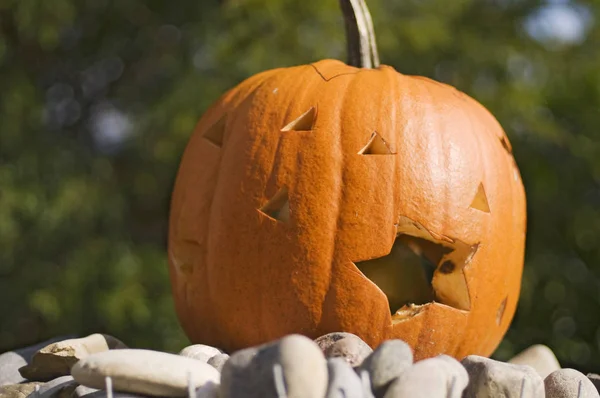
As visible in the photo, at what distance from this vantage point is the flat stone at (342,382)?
1375 mm

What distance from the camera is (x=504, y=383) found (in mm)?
1606

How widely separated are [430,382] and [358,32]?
1.26 metres

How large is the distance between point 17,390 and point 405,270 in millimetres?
1020

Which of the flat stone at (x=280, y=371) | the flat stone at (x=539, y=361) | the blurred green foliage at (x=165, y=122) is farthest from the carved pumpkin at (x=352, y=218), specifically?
the blurred green foliage at (x=165, y=122)

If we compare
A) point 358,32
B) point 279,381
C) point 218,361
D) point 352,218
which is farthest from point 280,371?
point 358,32

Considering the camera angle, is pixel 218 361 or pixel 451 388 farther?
pixel 218 361

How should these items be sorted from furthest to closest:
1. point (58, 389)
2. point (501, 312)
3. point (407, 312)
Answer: point (501, 312) < point (407, 312) < point (58, 389)

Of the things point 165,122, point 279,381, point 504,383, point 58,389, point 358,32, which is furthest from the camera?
point 165,122

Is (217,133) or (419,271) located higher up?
(217,133)

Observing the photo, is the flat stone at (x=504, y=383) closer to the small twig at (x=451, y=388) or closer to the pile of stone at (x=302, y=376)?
the pile of stone at (x=302, y=376)

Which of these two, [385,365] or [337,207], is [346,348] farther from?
[337,207]

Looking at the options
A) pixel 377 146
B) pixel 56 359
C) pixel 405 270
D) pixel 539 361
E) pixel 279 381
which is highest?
pixel 377 146

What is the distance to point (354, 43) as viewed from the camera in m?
2.42

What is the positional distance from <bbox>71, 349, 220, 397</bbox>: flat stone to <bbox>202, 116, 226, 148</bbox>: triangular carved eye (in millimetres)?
868
